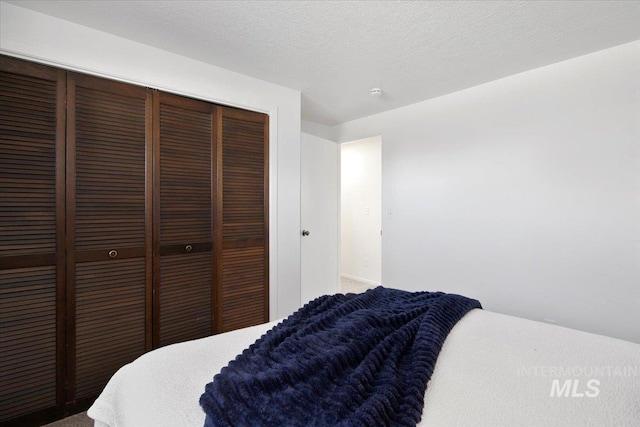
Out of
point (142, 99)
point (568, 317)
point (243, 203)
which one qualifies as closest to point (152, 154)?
point (142, 99)

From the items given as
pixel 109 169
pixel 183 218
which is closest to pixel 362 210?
pixel 183 218

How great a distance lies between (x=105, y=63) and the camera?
2014 millimetres

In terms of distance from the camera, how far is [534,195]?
8.34ft

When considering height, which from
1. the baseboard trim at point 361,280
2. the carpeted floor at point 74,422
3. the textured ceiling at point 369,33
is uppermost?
the textured ceiling at point 369,33

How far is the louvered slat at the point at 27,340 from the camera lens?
5.55 ft

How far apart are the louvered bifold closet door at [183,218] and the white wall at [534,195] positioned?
213 centimetres

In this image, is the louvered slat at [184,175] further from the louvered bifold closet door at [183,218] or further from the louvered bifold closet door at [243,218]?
the louvered bifold closet door at [243,218]

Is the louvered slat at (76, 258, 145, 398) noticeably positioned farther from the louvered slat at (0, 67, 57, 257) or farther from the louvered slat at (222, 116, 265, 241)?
the louvered slat at (222, 116, 265, 241)

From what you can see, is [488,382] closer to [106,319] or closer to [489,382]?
[489,382]

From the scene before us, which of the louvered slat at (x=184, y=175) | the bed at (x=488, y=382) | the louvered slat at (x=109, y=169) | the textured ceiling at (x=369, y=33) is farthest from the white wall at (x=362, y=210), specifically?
the bed at (x=488, y=382)

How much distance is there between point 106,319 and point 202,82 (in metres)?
1.87

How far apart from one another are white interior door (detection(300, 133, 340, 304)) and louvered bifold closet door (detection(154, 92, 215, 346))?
4.48 feet

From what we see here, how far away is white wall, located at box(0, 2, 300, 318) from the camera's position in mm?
1794

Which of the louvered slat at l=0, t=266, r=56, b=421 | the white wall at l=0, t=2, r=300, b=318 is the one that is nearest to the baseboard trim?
the white wall at l=0, t=2, r=300, b=318
